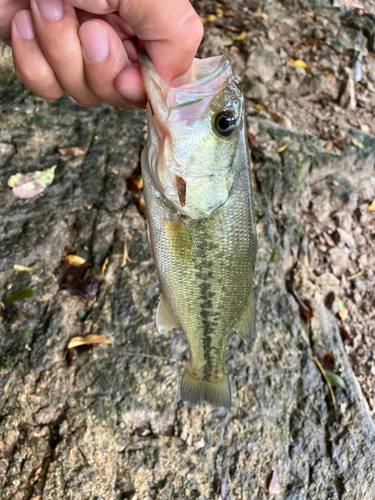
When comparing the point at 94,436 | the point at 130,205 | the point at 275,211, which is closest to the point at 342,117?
the point at 275,211

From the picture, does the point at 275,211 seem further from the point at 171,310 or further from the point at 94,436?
the point at 94,436

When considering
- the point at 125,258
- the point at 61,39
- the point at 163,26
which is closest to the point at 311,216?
the point at 125,258

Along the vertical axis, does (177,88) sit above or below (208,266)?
above

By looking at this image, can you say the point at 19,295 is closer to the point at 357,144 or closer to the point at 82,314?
the point at 82,314

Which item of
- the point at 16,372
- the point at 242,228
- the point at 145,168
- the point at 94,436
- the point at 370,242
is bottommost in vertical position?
the point at 370,242

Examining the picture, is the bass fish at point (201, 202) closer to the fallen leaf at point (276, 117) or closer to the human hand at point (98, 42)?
the human hand at point (98, 42)

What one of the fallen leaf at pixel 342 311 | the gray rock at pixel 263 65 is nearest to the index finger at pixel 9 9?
the fallen leaf at pixel 342 311
